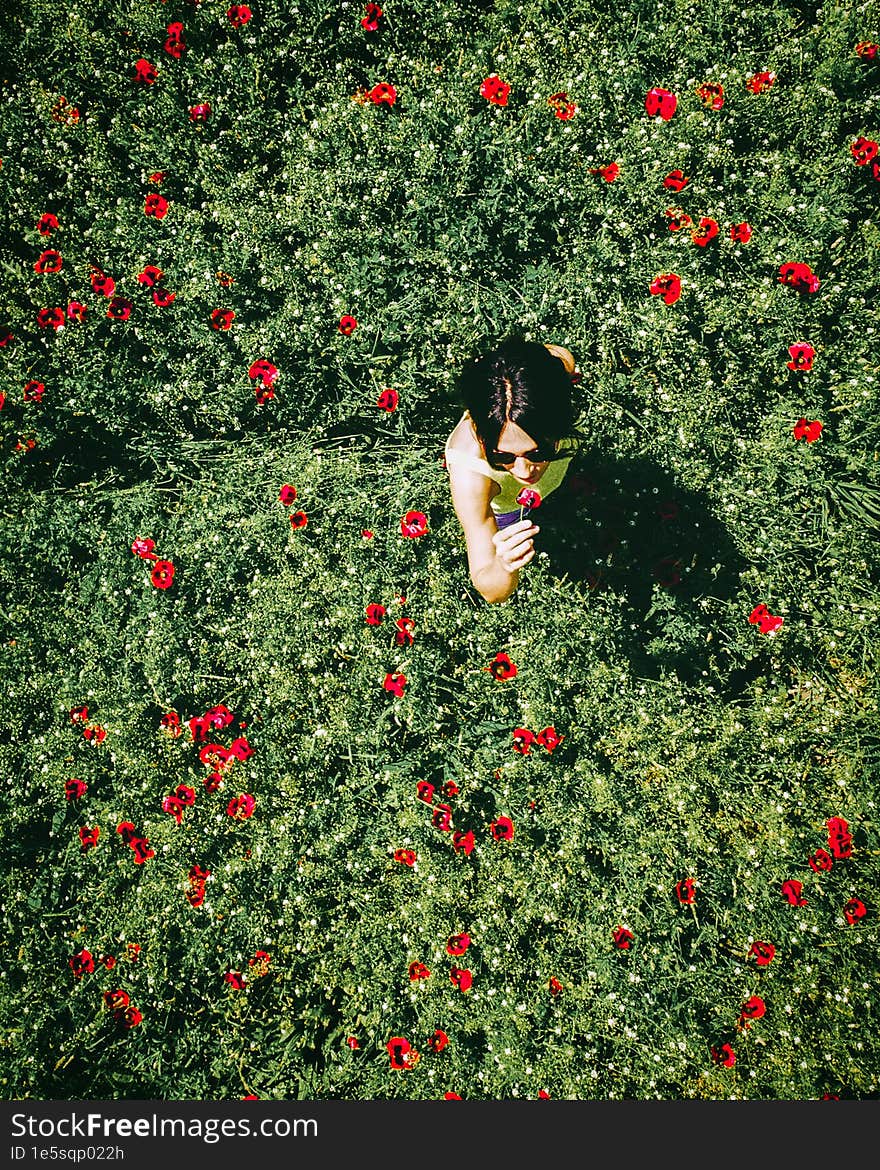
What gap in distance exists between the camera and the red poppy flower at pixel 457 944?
3221 millimetres

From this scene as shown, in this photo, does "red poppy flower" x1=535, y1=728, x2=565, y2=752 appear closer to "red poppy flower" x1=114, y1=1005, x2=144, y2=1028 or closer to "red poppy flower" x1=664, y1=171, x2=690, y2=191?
"red poppy flower" x1=114, y1=1005, x2=144, y2=1028

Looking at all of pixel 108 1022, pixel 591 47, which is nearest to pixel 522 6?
pixel 591 47

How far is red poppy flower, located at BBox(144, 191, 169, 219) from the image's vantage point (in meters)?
3.40

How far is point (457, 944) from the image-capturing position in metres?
3.23

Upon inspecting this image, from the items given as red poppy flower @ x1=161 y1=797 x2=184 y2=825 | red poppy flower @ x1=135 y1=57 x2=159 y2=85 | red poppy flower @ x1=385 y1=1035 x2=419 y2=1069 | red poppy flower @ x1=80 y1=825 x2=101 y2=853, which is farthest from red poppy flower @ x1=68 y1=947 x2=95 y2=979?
red poppy flower @ x1=135 y1=57 x2=159 y2=85

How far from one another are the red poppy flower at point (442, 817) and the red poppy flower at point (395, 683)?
56cm

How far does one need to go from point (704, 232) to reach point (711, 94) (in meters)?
0.67

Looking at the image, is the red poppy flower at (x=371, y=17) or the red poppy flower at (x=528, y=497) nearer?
the red poppy flower at (x=528, y=497)

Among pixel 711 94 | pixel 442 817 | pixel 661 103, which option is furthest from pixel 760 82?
pixel 442 817

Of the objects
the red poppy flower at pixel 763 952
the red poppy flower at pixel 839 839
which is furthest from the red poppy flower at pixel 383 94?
the red poppy flower at pixel 763 952

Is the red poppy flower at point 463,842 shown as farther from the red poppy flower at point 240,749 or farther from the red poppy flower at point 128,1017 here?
the red poppy flower at point 128,1017

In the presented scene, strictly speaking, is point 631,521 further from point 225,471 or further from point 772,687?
point 225,471

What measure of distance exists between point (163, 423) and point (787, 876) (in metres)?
3.85

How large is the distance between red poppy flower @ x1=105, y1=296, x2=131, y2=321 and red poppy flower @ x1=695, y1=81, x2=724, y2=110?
3.00m
